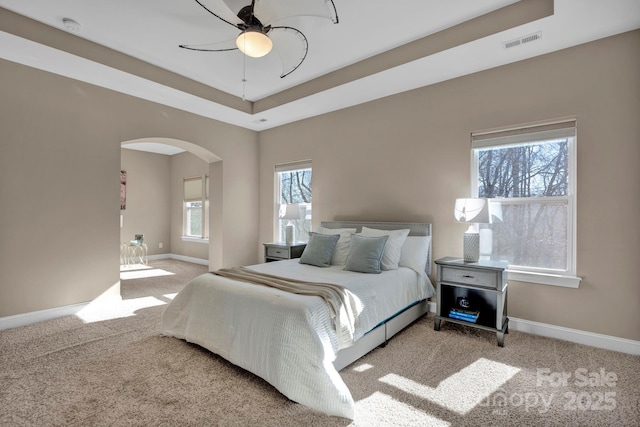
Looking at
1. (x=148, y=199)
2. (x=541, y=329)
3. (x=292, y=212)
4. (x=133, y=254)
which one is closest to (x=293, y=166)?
(x=292, y=212)

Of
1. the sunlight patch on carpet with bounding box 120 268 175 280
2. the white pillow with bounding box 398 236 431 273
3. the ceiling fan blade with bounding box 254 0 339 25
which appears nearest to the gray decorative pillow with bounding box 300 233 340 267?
the white pillow with bounding box 398 236 431 273

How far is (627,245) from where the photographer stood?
268cm

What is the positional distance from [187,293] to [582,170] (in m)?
3.84

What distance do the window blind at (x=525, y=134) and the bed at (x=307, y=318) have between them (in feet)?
3.81

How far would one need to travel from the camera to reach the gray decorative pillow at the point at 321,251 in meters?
3.55

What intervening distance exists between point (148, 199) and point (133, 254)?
1.39m

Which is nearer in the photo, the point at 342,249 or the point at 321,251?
the point at 321,251

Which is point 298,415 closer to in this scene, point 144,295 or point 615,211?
point 615,211

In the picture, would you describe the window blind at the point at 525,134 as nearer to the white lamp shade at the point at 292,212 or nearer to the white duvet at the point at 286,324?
the white duvet at the point at 286,324

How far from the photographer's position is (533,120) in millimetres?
3098

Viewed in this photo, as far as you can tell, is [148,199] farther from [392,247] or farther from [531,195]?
[531,195]

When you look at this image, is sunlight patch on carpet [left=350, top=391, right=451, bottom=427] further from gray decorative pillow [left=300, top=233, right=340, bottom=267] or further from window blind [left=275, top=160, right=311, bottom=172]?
window blind [left=275, top=160, right=311, bottom=172]

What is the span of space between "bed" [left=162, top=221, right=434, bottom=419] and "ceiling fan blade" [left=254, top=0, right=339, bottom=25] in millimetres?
2105

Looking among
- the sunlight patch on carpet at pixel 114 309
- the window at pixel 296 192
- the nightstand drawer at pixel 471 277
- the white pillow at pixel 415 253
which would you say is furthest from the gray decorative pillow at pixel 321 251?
the sunlight patch on carpet at pixel 114 309
